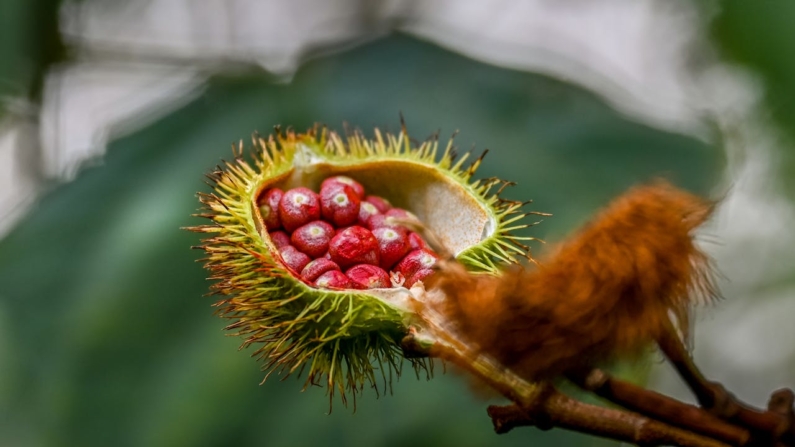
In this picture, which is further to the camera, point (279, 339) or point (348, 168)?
point (348, 168)

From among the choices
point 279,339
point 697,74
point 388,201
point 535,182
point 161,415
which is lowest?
point 161,415

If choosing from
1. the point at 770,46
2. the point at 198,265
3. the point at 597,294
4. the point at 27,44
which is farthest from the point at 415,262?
the point at 27,44

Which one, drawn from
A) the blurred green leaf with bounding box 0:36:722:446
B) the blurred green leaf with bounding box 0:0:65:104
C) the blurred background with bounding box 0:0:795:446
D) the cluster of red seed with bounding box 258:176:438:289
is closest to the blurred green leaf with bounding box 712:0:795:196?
the blurred background with bounding box 0:0:795:446

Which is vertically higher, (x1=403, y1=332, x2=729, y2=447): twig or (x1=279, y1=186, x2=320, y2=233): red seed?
(x1=279, y1=186, x2=320, y2=233): red seed

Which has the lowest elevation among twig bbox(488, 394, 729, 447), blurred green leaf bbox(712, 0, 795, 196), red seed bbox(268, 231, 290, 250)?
twig bbox(488, 394, 729, 447)

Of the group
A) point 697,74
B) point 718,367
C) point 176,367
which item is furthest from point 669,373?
point 176,367

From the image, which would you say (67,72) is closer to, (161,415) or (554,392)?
(161,415)

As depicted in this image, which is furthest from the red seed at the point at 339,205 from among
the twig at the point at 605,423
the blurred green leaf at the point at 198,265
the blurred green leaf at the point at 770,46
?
the blurred green leaf at the point at 770,46

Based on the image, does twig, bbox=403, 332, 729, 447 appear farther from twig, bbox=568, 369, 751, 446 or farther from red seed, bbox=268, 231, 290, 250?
red seed, bbox=268, 231, 290, 250
